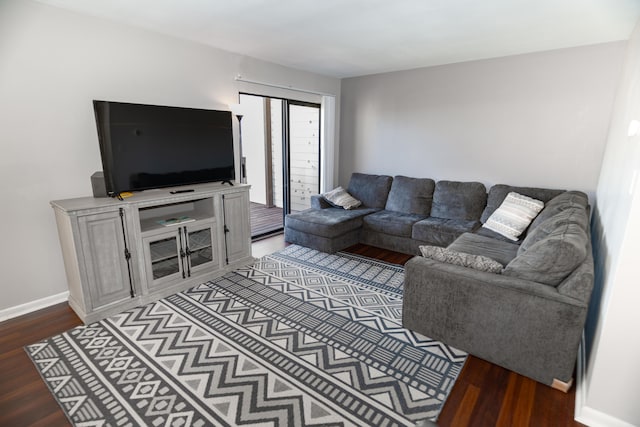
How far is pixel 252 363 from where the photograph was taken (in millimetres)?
2150

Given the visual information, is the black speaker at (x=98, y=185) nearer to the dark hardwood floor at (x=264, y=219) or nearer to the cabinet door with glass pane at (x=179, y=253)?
the cabinet door with glass pane at (x=179, y=253)

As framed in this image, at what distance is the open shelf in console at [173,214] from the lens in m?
3.01

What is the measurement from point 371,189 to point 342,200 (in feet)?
1.71

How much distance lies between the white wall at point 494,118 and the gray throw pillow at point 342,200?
0.75 m

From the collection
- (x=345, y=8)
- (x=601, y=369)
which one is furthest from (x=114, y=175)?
(x=601, y=369)

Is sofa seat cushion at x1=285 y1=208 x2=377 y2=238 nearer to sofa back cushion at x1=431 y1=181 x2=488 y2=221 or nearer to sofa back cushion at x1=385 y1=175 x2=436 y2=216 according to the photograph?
sofa back cushion at x1=385 y1=175 x2=436 y2=216

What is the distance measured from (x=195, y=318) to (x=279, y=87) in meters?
3.20

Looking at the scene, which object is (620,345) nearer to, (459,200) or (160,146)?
(459,200)

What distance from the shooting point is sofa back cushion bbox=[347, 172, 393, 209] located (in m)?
4.90

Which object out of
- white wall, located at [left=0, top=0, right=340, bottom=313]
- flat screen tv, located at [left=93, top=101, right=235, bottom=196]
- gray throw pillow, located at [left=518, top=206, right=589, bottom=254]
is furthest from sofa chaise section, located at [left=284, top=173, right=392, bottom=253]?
white wall, located at [left=0, top=0, right=340, bottom=313]

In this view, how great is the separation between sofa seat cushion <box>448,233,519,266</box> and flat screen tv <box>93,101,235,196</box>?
103 inches

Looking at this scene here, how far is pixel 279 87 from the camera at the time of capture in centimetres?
445

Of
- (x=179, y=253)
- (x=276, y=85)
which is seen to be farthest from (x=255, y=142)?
(x=179, y=253)

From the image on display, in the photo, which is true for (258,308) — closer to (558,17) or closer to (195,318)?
(195,318)
